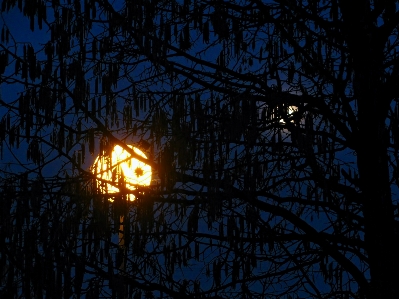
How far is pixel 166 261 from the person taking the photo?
4.50 m

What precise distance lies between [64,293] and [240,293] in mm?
1313

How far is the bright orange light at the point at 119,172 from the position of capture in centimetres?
425

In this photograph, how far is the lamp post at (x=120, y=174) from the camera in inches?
166

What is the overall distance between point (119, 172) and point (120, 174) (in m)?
0.04

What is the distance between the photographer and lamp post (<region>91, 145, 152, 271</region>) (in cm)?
422

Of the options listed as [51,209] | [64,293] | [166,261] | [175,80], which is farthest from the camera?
[175,80]

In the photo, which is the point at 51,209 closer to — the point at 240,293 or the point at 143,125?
the point at 143,125

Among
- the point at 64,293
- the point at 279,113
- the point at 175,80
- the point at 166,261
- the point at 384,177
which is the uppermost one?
the point at 175,80

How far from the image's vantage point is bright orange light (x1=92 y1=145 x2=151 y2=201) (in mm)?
4246

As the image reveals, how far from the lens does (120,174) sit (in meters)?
4.29

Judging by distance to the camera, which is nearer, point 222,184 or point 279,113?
point 222,184

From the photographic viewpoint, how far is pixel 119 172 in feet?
14.2

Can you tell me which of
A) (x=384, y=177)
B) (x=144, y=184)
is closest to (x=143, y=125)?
(x=144, y=184)

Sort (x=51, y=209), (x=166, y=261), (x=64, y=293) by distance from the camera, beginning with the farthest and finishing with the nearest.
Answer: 1. (x=166, y=261)
2. (x=51, y=209)
3. (x=64, y=293)
